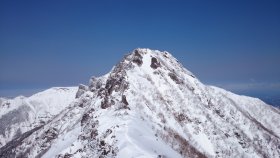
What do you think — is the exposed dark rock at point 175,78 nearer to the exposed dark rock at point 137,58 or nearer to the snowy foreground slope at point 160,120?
the snowy foreground slope at point 160,120

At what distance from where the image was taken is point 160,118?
7850 cm

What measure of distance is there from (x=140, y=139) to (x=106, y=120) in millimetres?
13532

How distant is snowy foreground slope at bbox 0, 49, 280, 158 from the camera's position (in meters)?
53.2

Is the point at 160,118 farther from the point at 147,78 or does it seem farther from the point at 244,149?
the point at 244,149

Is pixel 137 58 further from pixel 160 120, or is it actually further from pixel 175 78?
pixel 160 120

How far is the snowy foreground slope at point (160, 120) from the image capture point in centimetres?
5319

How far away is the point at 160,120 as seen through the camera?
77.6 metres

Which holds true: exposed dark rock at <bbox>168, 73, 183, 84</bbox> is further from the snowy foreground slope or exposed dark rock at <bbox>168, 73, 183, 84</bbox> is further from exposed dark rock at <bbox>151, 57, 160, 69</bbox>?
exposed dark rock at <bbox>151, 57, 160, 69</bbox>

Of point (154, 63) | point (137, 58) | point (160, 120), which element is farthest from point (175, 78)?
point (160, 120)

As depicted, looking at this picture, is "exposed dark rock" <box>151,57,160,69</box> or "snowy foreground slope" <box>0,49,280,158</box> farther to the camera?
"exposed dark rock" <box>151,57,160,69</box>

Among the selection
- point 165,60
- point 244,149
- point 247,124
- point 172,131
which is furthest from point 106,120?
point 247,124

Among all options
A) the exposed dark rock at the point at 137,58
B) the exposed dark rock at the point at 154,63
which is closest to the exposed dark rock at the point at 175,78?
the exposed dark rock at the point at 154,63

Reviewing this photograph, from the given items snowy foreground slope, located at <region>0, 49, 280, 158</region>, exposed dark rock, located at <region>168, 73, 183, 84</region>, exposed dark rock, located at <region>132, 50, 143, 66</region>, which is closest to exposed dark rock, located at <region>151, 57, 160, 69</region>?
snowy foreground slope, located at <region>0, 49, 280, 158</region>

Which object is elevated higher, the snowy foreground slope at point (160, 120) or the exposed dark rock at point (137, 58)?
the exposed dark rock at point (137, 58)
